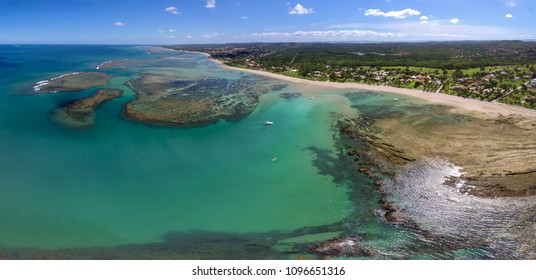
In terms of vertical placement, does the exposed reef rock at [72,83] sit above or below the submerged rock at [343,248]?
above

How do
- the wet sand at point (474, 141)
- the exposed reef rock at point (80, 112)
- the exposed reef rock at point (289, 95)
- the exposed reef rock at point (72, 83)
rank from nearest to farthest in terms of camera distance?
the wet sand at point (474, 141) → the exposed reef rock at point (80, 112) → the exposed reef rock at point (289, 95) → the exposed reef rock at point (72, 83)

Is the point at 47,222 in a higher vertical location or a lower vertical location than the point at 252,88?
lower

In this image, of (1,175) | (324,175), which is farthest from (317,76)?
(1,175)

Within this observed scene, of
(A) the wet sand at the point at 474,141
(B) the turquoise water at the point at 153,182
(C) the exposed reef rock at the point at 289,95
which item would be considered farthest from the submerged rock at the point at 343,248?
(C) the exposed reef rock at the point at 289,95

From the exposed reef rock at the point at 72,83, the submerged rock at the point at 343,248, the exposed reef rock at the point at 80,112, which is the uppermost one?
the exposed reef rock at the point at 72,83

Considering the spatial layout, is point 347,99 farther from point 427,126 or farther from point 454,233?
point 454,233

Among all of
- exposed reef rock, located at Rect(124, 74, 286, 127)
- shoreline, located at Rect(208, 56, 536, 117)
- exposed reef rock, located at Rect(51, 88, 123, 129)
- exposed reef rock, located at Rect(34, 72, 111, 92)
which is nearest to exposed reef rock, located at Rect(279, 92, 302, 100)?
exposed reef rock, located at Rect(124, 74, 286, 127)

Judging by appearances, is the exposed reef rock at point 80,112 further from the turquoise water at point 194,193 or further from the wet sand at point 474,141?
the wet sand at point 474,141
